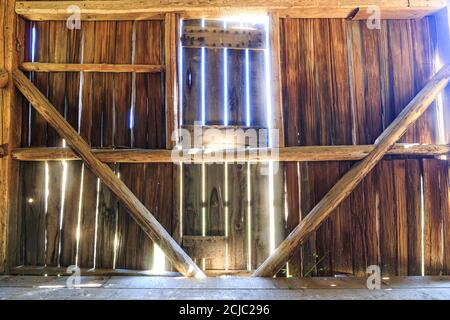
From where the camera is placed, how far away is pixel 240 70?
3.90 meters

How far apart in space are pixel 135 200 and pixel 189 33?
2.16 metres

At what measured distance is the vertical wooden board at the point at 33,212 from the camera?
3.72 m

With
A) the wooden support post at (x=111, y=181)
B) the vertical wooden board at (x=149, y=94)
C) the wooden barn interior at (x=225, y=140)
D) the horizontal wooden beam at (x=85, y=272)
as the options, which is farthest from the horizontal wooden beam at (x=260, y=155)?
the horizontal wooden beam at (x=85, y=272)

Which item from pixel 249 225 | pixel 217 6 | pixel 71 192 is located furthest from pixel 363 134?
pixel 71 192

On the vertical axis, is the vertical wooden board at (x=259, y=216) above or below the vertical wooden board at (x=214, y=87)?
below

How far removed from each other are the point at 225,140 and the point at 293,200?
3.60 ft

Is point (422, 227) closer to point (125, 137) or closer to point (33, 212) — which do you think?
point (125, 137)

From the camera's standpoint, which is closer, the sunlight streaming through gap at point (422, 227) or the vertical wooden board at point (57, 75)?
the sunlight streaming through gap at point (422, 227)

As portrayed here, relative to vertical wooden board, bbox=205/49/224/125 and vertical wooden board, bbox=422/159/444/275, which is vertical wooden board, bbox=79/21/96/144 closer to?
vertical wooden board, bbox=205/49/224/125

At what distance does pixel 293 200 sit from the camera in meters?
3.71

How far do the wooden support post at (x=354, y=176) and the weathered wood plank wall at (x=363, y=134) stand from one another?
205 mm

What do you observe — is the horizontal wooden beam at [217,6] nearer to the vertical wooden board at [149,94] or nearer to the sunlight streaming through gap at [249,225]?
the vertical wooden board at [149,94]

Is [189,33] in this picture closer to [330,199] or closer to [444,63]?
[330,199]
